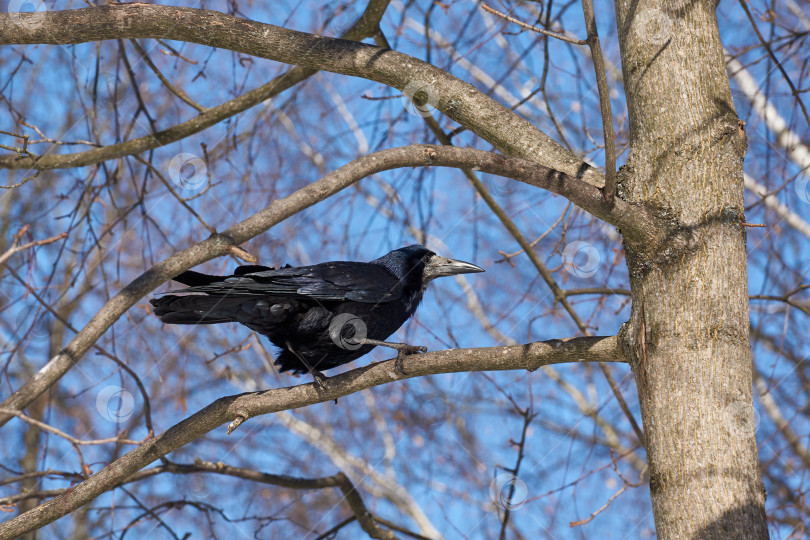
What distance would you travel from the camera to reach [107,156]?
13.7 feet

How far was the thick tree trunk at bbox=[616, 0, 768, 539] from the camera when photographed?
243 centimetres

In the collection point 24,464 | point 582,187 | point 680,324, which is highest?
point 24,464

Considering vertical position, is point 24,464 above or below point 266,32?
above

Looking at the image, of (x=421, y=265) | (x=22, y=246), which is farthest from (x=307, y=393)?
(x=421, y=265)

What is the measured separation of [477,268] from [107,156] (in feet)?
7.21

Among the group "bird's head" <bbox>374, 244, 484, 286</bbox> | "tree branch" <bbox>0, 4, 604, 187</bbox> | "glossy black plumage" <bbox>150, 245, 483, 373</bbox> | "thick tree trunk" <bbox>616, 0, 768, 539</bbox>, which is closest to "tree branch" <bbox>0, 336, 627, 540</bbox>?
"thick tree trunk" <bbox>616, 0, 768, 539</bbox>

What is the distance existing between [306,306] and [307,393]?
94 cm

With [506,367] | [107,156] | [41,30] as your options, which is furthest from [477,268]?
[41,30]

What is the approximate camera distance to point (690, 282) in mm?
2658

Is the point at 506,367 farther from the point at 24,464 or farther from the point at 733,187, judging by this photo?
the point at 24,464

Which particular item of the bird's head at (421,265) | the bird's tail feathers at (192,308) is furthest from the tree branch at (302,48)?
the bird's head at (421,265)

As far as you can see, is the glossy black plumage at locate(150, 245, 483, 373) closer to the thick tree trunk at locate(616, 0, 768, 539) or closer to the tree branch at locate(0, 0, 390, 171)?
the tree branch at locate(0, 0, 390, 171)

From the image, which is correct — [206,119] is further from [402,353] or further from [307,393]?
[402,353]

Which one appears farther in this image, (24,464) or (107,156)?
(24,464)
